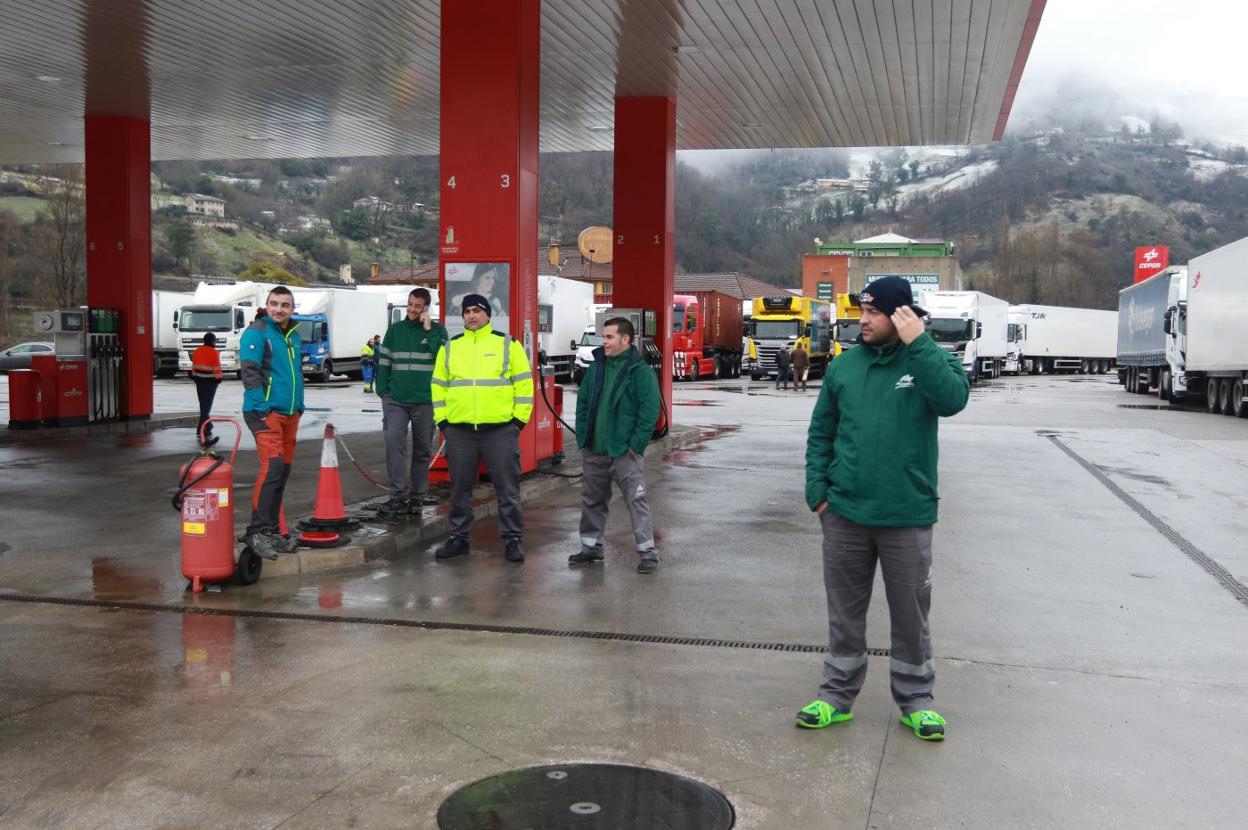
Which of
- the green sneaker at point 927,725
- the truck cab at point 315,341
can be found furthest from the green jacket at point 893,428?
the truck cab at point 315,341

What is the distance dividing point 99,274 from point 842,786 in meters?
19.8

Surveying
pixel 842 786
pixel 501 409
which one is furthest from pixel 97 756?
pixel 501 409

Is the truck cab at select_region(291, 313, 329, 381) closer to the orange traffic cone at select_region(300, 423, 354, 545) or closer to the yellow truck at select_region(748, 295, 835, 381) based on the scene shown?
the yellow truck at select_region(748, 295, 835, 381)

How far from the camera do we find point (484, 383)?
894 centimetres

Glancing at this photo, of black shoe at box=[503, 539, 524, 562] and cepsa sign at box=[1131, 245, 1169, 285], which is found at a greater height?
cepsa sign at box=[1131, 245, 1169, 285]

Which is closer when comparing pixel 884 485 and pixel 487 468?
pixel 884 485

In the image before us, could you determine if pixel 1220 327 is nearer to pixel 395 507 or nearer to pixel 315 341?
pixel 395 507

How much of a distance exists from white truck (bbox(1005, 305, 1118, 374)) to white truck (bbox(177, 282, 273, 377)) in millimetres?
41685

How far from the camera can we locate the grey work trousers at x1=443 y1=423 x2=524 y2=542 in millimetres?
9047

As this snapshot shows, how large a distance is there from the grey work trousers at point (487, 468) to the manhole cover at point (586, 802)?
4.49 meters

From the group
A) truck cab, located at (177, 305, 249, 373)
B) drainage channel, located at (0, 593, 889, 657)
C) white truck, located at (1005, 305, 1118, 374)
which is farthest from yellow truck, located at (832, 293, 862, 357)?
drainage channel, located at (0, 593, 889, 657)

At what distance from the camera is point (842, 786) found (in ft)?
15.2

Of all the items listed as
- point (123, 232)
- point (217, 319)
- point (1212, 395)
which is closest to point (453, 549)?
point (123, 232)

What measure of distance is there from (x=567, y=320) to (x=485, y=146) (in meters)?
30.8
